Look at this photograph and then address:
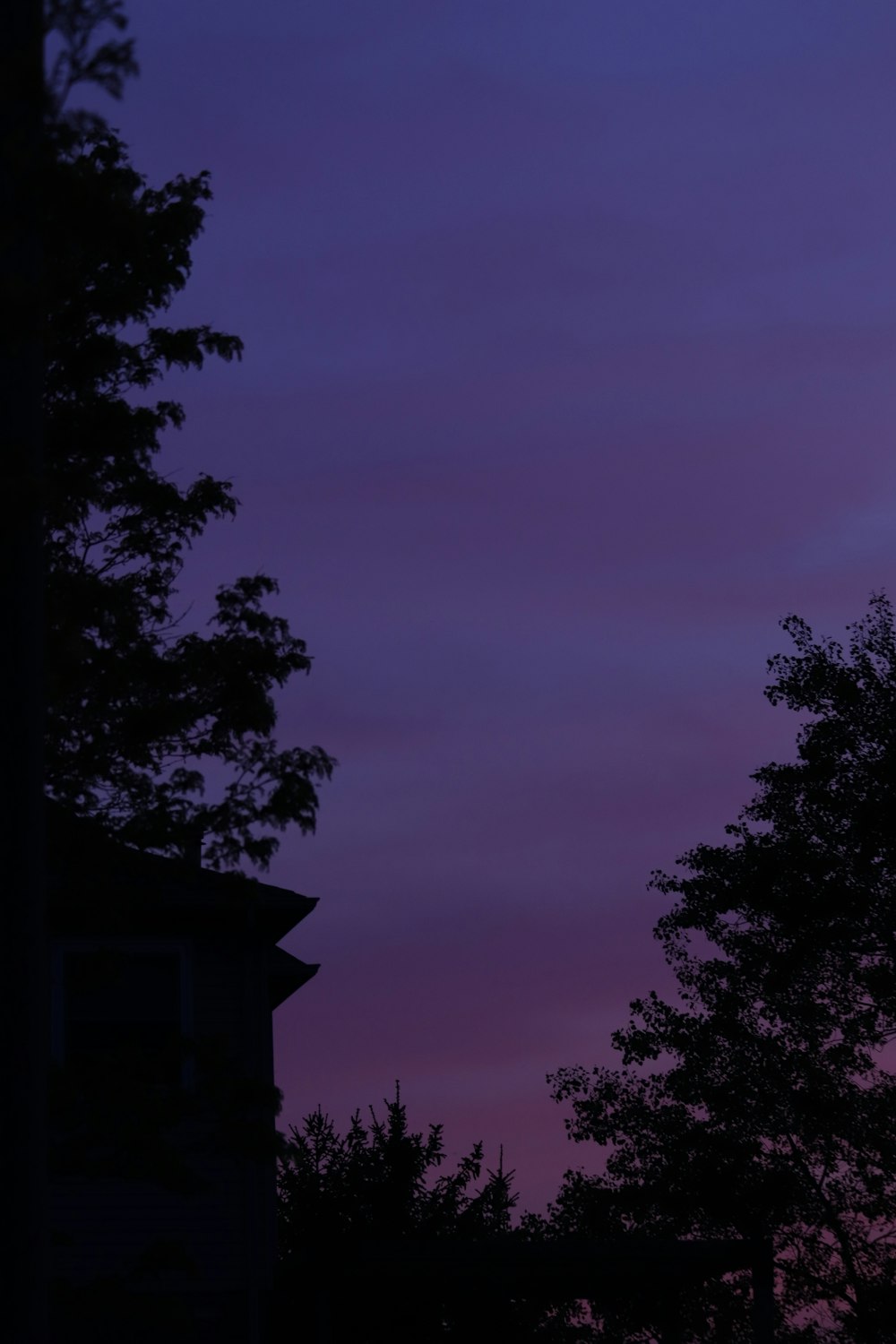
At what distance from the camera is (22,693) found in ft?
23.9

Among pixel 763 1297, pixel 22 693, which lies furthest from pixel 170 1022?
pixel 22 693

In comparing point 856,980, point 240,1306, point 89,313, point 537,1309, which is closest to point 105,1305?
point 240,1306

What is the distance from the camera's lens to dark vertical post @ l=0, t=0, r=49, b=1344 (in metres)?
6.64

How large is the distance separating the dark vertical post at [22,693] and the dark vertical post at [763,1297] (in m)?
13.7

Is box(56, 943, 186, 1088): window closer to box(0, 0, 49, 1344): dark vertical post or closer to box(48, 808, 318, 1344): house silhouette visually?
A: box(48, 808, 318, 1344): house silhouette

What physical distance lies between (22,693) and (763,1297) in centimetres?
1505

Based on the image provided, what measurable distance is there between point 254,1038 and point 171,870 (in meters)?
6.16

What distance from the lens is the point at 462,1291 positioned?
749 inches

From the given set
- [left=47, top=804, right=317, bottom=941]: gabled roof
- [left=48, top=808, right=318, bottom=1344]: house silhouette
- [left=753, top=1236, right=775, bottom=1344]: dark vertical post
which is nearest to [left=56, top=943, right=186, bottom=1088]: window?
[left=48, top=808, right=318, bottom=1344]: house silhouette

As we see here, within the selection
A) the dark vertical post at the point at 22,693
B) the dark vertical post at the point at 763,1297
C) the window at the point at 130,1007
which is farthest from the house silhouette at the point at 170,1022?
the dark vertical post at the point at 22,693

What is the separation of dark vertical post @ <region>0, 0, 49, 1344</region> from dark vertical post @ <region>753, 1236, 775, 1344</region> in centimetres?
1373

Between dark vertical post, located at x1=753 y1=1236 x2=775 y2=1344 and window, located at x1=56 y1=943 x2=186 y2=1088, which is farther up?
window, located at x1=56 y1=943 x2=186 y2=1088

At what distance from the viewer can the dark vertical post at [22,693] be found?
6645 mm

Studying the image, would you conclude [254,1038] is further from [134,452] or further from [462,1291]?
[134,452]
